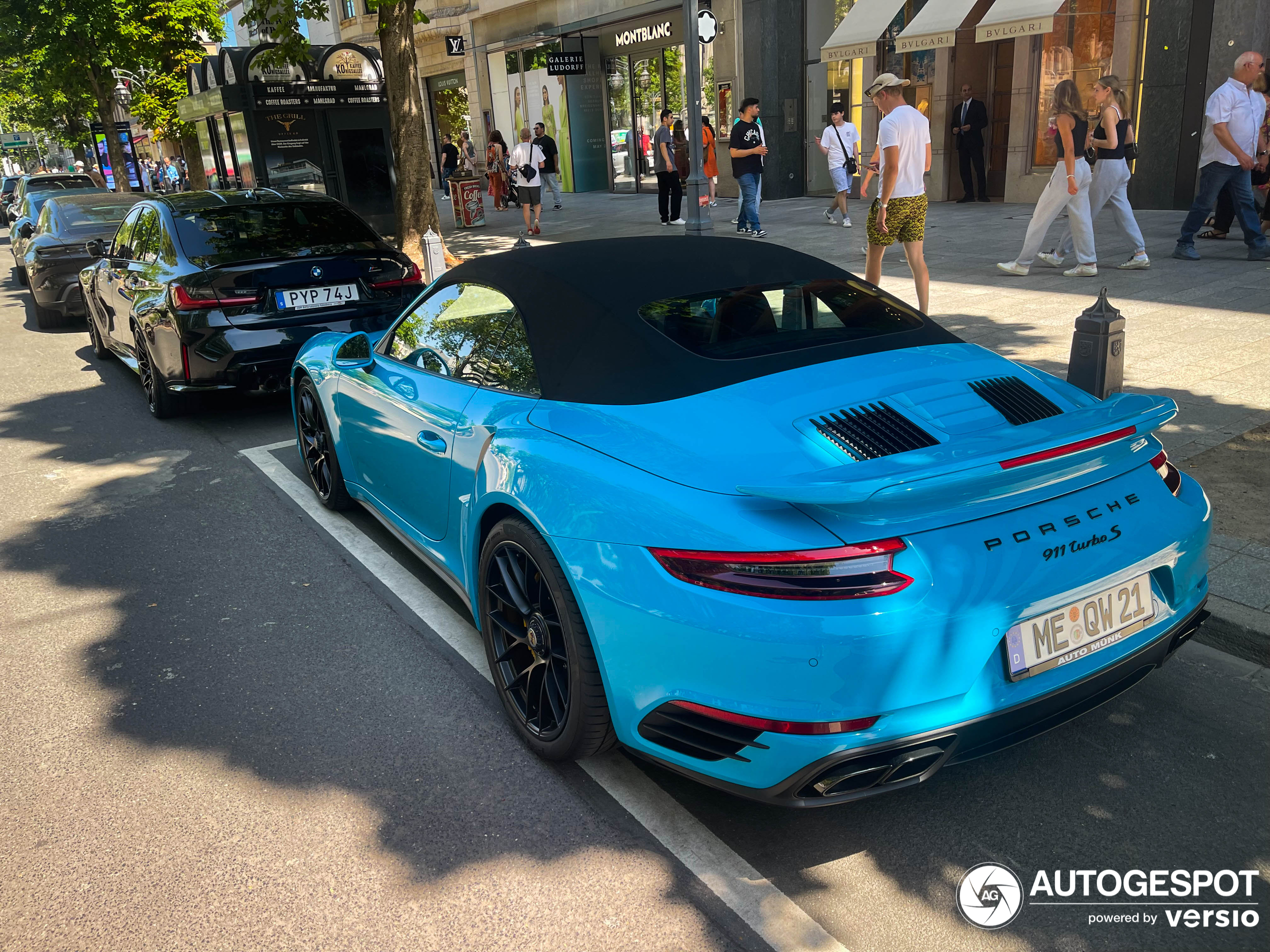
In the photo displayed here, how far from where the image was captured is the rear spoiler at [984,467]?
7.46 ft

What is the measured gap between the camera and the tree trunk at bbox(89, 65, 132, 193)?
28.9 meters

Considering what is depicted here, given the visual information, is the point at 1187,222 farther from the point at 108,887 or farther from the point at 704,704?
the point at 108,887

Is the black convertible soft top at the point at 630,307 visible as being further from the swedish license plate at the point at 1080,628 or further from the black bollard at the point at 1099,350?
the black bollard at the point at 1099,350

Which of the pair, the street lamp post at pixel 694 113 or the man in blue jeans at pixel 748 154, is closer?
the street lamp post at pixel 694 113

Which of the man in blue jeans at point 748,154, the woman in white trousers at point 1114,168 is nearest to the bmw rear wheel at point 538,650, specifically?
the woman in white trousers at point 1114,168

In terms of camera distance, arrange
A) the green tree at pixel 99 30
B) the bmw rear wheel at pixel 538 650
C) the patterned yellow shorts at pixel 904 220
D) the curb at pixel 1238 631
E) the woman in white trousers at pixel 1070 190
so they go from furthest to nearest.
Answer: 1. the green tree at pixel 99 30
2. the woman in white trousers at pixel 1070 190
3. the patterned yellow shorts at pixel 904 220
4. the curb at pixel 1238 631
5. the bmw rear wheel at pixel 538 650

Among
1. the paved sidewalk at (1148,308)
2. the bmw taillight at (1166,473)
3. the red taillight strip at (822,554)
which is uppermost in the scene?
the red taillight strip at (822,554)

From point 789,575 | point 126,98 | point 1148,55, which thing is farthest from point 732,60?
point 789,575

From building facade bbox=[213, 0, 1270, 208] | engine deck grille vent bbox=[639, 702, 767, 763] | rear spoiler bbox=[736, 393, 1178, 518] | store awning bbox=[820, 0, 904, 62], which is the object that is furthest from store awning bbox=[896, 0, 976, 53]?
engine deck grille vent bbox=[639, 702, 767, 763]

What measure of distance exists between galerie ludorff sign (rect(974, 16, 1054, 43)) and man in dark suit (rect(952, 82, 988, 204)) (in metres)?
1.99

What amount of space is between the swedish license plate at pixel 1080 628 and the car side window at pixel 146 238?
7.02 metres

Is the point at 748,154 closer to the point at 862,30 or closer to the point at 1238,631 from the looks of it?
the point at 862,30

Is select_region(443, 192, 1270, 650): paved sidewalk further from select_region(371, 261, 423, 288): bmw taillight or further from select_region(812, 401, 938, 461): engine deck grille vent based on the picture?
select_region(371, 261, 423, 288): bmw taillight

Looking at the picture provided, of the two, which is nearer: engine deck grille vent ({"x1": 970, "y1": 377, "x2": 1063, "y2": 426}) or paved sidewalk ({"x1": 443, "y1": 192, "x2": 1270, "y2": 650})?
engine deck grille vent ({"x1": 970, "y1": 377, "x2": 1063, "y2": 426})
